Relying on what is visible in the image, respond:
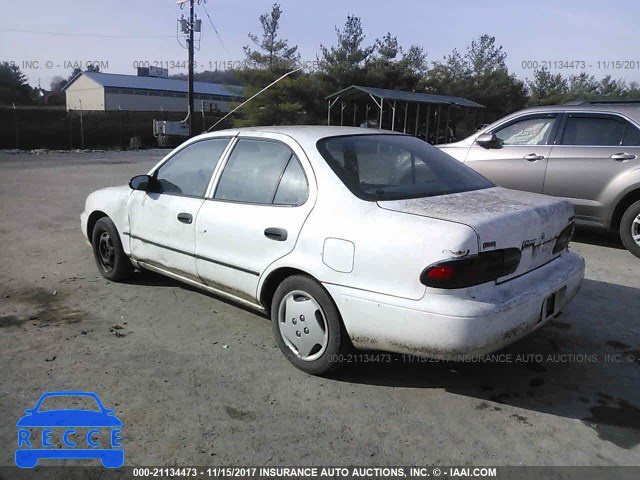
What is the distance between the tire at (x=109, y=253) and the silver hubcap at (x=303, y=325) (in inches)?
87.5

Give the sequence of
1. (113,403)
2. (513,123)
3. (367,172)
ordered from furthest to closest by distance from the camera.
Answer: (513,123)
(367,172)
(113,403)

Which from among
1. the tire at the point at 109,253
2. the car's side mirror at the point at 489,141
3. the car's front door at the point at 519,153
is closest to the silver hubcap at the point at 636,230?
the car's front door at the point at 519,153

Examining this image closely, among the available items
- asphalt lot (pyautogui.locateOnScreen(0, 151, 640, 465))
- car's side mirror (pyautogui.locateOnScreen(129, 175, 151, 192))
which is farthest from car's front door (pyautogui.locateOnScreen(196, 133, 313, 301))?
car's side mirror (pyautogui.locateOnScreen(129, 175, 151, 192))

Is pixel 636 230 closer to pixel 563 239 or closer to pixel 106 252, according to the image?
pixel 563 239

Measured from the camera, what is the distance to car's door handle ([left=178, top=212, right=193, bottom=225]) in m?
4.24

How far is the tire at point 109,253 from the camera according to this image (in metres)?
5.15

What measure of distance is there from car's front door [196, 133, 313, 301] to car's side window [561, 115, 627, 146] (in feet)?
15.6

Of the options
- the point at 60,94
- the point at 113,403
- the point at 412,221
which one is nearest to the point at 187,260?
the point at 113,403

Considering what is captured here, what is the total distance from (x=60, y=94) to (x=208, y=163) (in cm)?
8060

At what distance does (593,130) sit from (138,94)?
5779 centimetres

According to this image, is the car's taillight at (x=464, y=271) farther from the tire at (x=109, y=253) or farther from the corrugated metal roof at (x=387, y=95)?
the corrugated metal roof at (x=387, y=95)

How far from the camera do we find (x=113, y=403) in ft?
10.4

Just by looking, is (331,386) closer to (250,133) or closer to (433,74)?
(250,133)

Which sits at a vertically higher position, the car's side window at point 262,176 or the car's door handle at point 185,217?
the car's side window at point 262,176
